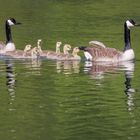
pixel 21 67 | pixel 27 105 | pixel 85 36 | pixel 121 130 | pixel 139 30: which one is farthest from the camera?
pixel 139 30

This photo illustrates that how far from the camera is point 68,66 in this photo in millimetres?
27797

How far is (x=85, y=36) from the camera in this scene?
35.7m

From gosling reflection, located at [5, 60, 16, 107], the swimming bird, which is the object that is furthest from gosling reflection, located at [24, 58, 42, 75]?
gosling reflection, located at [5, 60, 16, 107]

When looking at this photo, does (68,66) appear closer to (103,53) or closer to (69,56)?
(69,56)

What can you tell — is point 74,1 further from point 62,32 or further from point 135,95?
point 135,95

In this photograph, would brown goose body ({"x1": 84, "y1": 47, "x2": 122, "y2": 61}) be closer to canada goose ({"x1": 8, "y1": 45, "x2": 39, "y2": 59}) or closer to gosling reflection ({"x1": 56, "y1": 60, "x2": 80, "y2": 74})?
gosling reflection ({"x1": 56, "y1": 60, "x2": 80, "y2": 74})

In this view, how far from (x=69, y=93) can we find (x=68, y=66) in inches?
212

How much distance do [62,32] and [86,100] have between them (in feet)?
52.3

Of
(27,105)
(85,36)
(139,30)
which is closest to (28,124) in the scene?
(27,105)

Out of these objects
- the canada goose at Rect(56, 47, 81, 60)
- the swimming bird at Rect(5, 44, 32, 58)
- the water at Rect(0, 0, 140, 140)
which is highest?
the swimming bird at Rect(5, 44, 32, 58)

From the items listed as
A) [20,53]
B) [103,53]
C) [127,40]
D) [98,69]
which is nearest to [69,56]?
[103,53]

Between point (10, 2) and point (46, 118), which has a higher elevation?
point (10, 2)

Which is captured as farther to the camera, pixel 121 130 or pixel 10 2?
pixel 10 2

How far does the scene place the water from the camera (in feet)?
59.2
